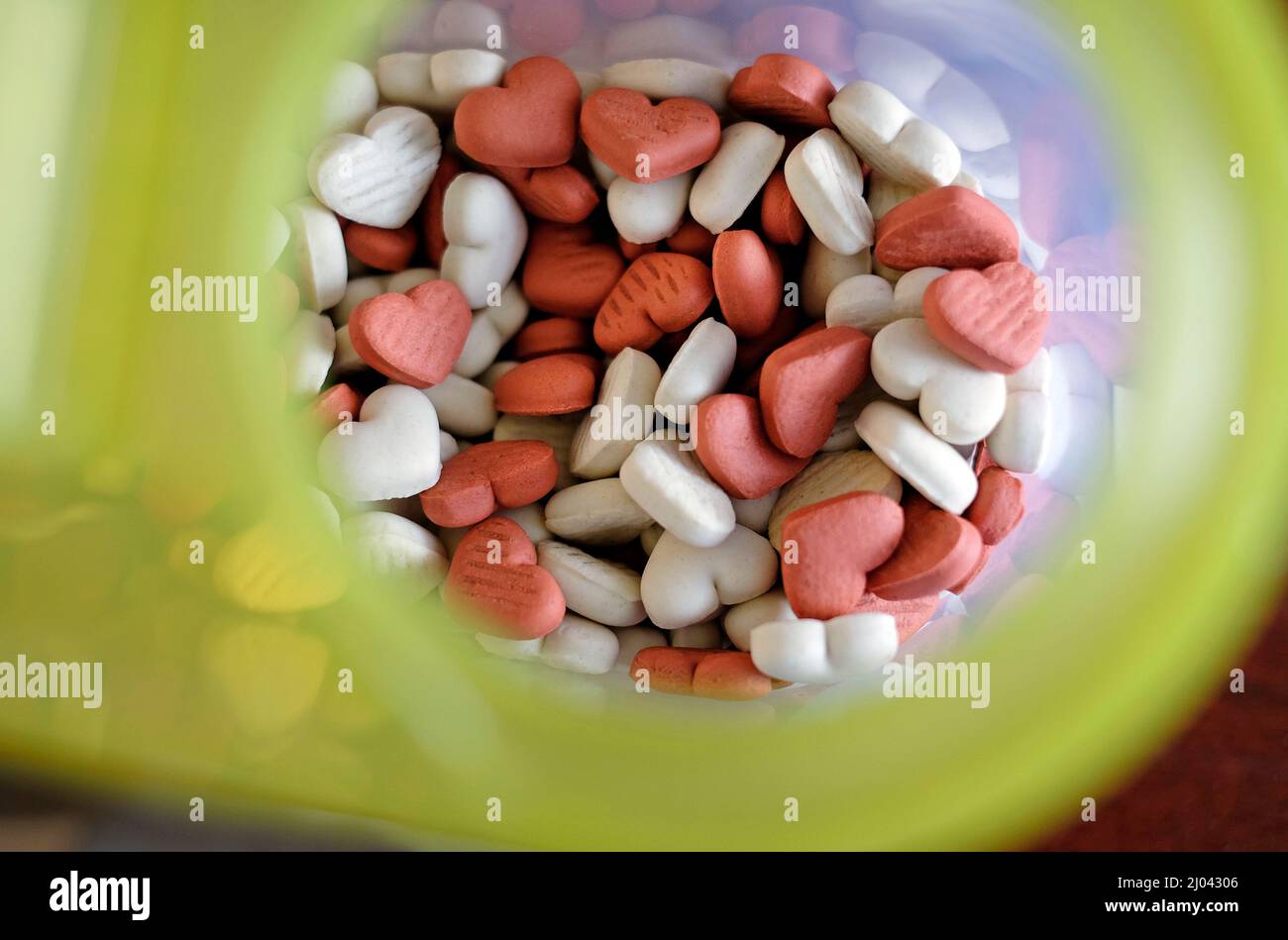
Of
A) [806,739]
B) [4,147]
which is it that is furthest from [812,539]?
[4,147]

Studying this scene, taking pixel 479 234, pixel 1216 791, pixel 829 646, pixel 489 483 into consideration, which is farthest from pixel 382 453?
pixel 1216 791

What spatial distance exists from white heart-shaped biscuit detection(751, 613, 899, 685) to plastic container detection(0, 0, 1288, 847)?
0.06m

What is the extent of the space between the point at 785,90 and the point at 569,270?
18 centimetres

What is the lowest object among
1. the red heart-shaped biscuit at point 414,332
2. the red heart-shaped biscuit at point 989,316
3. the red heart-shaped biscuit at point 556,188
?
the red heart-shaped biscuit at point 989,316

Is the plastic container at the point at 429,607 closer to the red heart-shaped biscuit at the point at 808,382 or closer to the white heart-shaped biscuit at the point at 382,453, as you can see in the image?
the white heart-shaped biscuit at the point at 382,453

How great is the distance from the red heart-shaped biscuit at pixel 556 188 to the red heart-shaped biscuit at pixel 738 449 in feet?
0.58

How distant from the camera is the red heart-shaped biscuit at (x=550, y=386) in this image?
0.74 metres

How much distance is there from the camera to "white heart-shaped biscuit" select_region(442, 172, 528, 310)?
30.2 inches

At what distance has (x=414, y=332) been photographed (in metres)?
0.73

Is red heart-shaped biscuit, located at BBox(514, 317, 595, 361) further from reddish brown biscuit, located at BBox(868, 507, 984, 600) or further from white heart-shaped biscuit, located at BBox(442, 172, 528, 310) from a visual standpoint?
reddish brown biscuit, located at BBox(868, 507, 984, 600)

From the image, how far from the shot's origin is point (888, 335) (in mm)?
667

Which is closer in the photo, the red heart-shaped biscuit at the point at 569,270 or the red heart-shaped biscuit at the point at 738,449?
the red heart-shaped biscuit at the point at 738,449

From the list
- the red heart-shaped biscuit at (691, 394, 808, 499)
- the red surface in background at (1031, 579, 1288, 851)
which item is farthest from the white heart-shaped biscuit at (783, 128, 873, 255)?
the red surface in background at (1031, 579, 1288, 851)

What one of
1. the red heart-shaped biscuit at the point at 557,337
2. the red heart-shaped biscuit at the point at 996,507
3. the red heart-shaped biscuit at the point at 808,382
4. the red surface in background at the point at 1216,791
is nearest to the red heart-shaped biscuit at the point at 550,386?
the red heart-shaped biscuit at the point at 557,337
